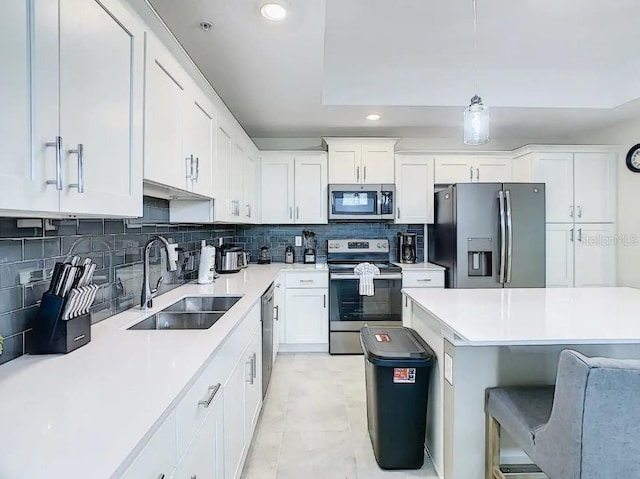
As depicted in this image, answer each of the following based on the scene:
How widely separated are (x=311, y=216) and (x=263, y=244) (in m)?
0.71

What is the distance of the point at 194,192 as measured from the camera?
83.4 inches

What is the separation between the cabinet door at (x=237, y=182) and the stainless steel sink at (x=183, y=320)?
1.15 meters

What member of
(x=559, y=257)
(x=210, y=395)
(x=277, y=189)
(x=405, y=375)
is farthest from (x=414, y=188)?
(x=210, y=395)

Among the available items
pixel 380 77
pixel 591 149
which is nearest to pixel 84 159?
pixel 380 77

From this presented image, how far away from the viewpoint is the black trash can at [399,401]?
6.51 feet

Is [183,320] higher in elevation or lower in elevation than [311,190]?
lower

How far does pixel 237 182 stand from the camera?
328 centimetres

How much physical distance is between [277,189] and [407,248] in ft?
5.37

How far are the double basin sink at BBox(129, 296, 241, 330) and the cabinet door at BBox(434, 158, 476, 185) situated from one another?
2896mm

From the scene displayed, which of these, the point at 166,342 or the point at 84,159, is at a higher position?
the point at 84,159

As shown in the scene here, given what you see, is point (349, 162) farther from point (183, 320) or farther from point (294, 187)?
point (183, 320)

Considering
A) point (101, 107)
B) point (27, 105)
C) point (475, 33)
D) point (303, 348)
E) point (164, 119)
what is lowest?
point (303, 348)

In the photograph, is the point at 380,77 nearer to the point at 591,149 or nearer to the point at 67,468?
the point at 591,149

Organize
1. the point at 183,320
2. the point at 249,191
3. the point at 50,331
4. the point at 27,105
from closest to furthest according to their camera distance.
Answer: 1. the point at 27,105
2. the point at 50,331
3. the point at 183,320
4. the point at 249,191
